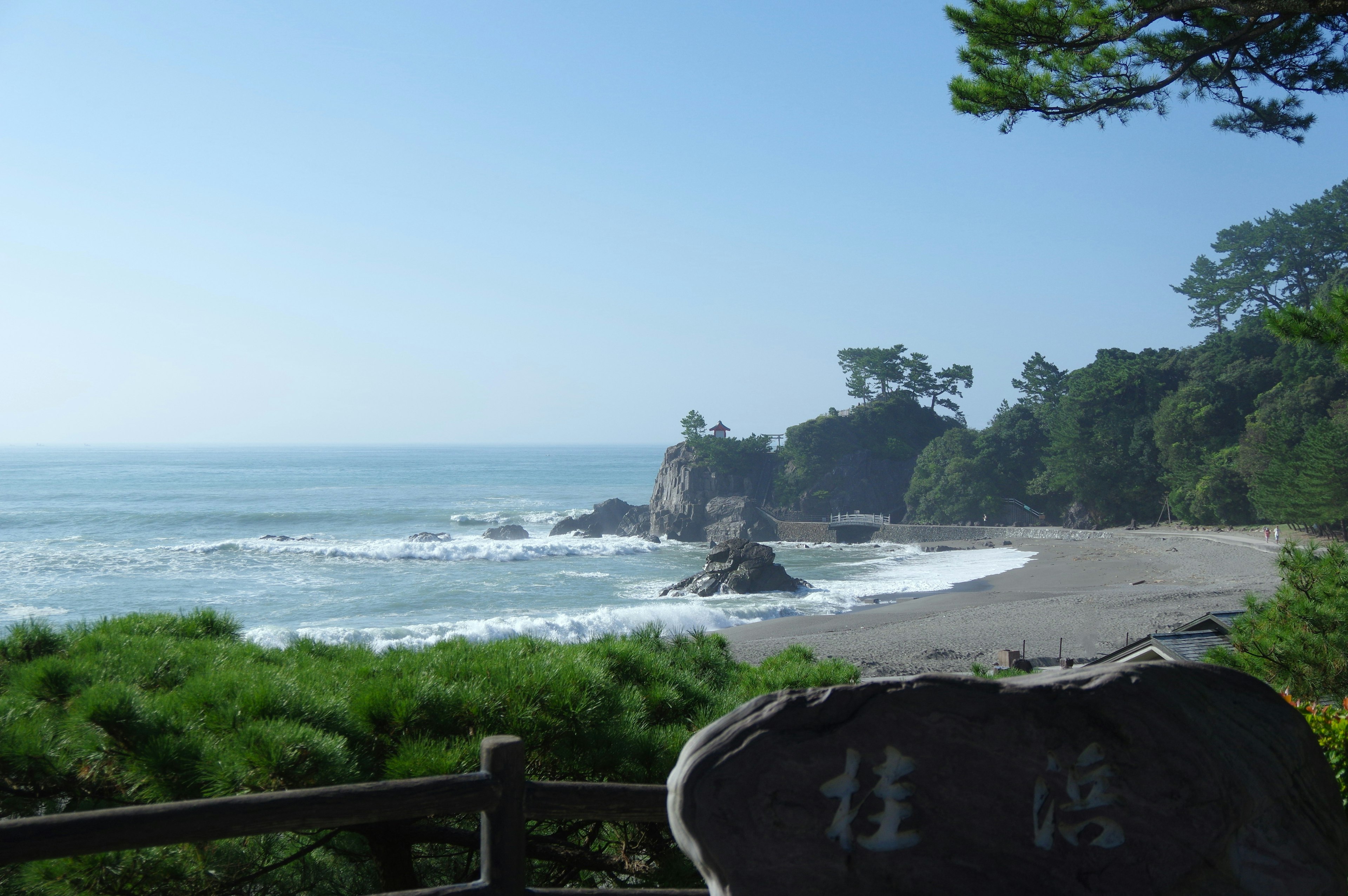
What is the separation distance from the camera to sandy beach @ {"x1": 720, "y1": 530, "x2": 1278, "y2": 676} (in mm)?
18889

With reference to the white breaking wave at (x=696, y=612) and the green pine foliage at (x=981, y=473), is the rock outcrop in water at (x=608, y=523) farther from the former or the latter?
the white breaking wave at (x=696, y=612)

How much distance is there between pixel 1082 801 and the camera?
2.00m

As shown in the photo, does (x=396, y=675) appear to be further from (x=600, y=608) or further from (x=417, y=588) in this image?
(x=417, y=588)

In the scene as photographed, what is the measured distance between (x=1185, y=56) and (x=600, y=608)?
21.9 metres

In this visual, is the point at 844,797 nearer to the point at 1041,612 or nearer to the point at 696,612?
the point at 696,612

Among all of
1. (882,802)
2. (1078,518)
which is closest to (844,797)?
(882,802)

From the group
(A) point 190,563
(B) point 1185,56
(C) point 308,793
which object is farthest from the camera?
(A) point 190,563

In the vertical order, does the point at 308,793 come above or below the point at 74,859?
above

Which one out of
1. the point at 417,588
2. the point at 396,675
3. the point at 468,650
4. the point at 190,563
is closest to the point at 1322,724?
the point at 468,650

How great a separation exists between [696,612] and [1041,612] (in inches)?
391

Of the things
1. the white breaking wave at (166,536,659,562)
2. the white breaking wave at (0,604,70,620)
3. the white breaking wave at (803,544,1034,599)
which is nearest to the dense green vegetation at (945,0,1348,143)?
the white breaking wave at (803,544,1034,599)

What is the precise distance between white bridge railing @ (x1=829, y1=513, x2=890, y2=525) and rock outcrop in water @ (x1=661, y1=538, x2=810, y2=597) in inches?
670

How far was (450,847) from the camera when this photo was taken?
10.4 feet

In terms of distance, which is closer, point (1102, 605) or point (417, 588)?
point (1102, 605)
